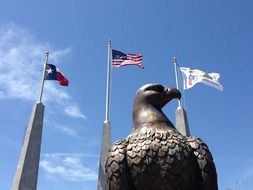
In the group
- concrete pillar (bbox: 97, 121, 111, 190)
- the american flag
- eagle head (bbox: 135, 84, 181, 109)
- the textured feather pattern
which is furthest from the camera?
the american flag

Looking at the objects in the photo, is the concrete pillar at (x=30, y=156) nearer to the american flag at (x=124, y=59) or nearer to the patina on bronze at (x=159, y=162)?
the american flag at (x=124, y=59)

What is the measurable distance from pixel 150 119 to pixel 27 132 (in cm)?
1694

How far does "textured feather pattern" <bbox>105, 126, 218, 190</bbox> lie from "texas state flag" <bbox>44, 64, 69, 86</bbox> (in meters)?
18.1

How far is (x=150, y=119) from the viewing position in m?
5.00

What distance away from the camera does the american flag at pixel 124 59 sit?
21438 millimetres

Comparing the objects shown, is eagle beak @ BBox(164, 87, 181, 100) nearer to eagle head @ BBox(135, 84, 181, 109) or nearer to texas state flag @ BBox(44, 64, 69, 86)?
eagle head @ BBox(135, 84, 181, 109)

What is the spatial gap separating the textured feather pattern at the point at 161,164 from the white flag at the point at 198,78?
1749cm

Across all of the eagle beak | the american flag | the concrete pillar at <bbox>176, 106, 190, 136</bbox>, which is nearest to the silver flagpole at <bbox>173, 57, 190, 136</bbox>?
the concrete pillar at <bbox>176, 106, 190, 136</bbox>

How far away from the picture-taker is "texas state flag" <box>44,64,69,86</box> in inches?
885

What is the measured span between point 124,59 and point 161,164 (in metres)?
18.0

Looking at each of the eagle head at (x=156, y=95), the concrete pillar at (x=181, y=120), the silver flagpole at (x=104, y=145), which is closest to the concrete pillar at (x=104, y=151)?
the silver flagpole at (x=104, y=145)

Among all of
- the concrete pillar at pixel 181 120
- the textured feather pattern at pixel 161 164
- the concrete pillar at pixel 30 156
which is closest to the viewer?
the textured feather pattern at pixel 161 164

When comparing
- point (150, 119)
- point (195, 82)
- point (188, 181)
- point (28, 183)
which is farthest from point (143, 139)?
point (195, 82)

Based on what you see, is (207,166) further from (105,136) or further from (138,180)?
(105,136)
